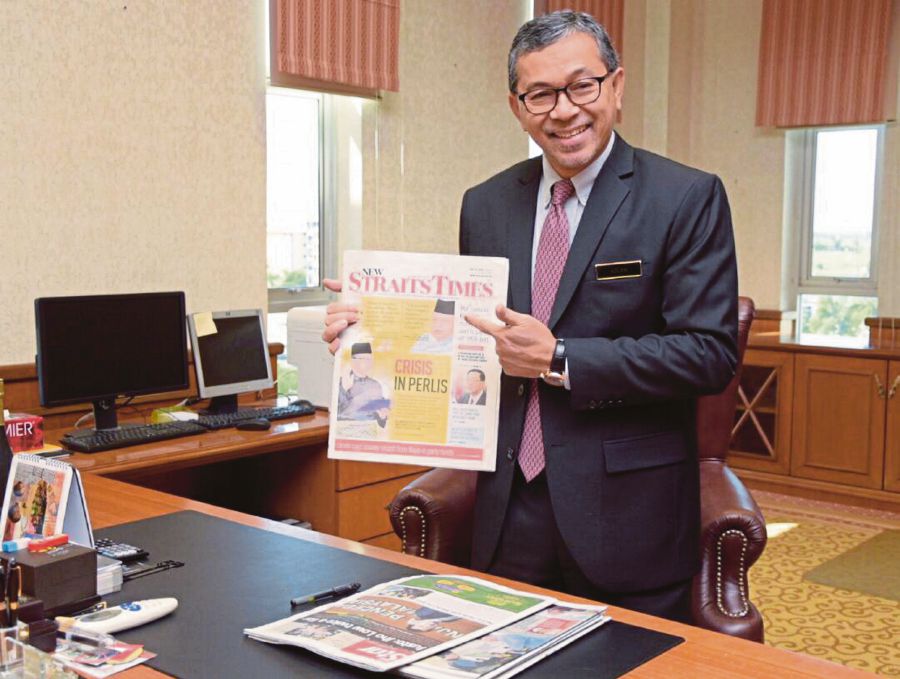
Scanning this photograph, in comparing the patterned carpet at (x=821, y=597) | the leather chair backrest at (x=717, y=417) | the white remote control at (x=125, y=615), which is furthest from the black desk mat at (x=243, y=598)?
the patterned carpet at (x=821, y=597)

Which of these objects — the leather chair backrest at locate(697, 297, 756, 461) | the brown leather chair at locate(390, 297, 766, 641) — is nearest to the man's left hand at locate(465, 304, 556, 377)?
the brown leather chair at locate(390, 297, 766, 641)

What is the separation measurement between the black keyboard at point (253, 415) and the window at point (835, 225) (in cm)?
350

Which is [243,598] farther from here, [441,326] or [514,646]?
[441,326]

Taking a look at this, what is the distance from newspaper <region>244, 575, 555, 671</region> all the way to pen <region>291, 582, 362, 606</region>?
42 millimetres

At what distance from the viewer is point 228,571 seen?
1.70 meters

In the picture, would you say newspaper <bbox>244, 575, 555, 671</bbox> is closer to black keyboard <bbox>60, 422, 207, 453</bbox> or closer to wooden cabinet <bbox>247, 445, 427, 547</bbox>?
black keyboard <bbox>60, 422, 207, 453</bbox>

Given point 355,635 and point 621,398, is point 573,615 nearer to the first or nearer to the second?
point 355,635

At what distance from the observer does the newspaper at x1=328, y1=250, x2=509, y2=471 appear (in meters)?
1.82

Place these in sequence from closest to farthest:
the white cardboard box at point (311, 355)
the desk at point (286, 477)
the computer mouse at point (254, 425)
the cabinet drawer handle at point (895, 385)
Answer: the desk at point (286, 477)
the computer mouse at point (254, 425)
the white cardboard box at point (311, 355)
the cabinet drawer handle at point (895, 385)

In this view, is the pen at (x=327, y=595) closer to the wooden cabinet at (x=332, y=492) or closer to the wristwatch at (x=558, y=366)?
the wristwatch at (x=558, y=366)

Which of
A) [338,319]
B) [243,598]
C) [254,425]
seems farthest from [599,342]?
[254,425]

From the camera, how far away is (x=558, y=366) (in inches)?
68.6

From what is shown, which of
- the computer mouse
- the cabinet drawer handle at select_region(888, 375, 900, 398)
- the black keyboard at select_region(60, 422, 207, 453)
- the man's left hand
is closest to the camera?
the man's left hand

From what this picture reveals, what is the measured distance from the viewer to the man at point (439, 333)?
1812 millimetres
